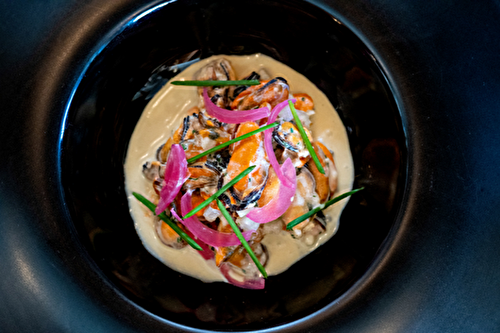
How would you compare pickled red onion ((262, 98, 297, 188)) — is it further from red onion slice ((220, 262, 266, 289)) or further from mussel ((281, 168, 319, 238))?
red onion slice ((220, 262, 266, 289))

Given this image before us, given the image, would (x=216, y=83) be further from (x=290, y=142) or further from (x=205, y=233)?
(x=205, y=233)

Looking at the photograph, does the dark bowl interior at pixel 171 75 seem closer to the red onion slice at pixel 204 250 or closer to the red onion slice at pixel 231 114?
the red onion slice at pixel 204 250

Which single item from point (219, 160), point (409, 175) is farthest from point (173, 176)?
point (409, 175)

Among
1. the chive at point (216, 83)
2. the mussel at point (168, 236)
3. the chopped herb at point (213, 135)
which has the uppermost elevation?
the chive at point (216, 83)

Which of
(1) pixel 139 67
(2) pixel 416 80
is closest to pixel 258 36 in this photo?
(1) pixel 139 67

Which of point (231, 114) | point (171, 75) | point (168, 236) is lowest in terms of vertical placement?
point (168, 236)

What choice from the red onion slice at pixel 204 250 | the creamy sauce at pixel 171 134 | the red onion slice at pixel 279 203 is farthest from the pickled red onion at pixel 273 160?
the red onion slice at pixel 204 250

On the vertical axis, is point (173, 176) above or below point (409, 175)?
above
